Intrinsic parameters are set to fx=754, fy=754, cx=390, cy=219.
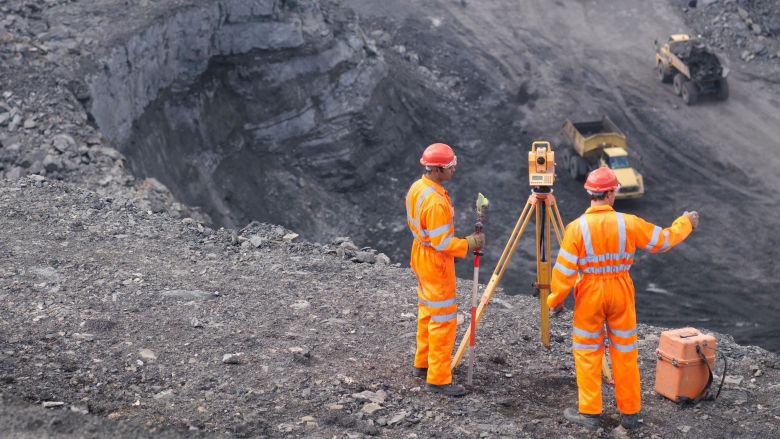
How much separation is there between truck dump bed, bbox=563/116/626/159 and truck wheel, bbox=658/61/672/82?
451cm

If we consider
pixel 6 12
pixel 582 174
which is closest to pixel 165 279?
pixel 6 12

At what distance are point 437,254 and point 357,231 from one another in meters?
11.8

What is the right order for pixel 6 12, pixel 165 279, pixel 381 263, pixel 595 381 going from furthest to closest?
pixel 6 12 < pixel 381 263 < pixel 165 279 < pixel 595 381

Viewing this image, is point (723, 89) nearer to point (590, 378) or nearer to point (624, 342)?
point (624, 342)

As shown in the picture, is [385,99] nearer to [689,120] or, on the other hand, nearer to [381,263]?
[689,120]

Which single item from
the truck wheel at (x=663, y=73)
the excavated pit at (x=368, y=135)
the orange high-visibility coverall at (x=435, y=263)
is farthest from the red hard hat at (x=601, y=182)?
the truck wheel at (x=663, y=73)

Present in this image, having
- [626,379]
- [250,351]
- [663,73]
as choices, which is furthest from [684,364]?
[663,73]

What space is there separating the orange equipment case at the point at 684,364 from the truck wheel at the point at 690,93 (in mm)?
16936

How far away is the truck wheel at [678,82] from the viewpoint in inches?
867

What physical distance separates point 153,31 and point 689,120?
1457 centimetres

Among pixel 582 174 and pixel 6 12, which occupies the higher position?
pixel 6 12

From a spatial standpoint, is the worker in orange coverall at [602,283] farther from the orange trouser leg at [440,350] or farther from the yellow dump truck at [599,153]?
the yellow dump truck at [599,153]

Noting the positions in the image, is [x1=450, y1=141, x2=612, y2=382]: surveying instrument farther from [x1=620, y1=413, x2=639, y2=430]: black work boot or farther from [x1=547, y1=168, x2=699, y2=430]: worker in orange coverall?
[x1=620, y1=413, x2=639, y2=430]: black work boot

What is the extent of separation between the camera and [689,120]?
69.9ft
